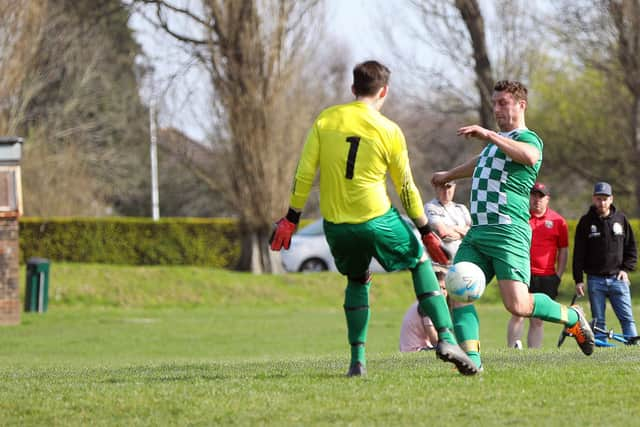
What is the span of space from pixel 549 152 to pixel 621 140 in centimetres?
271

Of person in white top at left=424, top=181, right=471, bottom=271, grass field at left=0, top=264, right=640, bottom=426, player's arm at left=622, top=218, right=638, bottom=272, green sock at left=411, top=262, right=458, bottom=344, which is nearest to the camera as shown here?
grass field at left=0, top=264, right=640, bottom=426

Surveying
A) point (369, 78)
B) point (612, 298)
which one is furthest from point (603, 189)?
point (369, 78)

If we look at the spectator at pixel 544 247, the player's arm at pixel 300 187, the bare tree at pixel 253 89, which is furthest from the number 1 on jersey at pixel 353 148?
the bare tree at pixel 253 89

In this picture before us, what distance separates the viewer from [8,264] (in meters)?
20.7

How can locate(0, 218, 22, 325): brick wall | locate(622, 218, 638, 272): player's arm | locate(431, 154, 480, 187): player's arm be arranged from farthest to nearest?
locate(0, 218, 22, 325): brick wall, locate(622, 218, 638, 272): player's arm, locate(431, 154, 480, 187): player's arm

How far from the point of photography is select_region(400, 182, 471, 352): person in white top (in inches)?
451

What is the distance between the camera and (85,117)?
50875 millimetres

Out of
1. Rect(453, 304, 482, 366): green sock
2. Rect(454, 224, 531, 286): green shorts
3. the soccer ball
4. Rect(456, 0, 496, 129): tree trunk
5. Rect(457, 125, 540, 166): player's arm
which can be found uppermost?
Rect(456, 0, 496, 129): tree trunk

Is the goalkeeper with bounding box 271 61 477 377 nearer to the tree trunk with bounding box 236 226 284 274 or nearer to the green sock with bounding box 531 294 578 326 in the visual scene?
the green sock with bounding box 531 294 578 326

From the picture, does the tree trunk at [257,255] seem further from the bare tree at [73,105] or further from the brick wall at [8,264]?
the brick wall at [8,264]

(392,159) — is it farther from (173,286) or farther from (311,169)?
(173,286)

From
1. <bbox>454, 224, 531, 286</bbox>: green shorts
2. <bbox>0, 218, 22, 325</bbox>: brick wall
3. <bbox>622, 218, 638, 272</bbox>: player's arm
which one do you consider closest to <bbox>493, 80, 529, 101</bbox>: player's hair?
<bbox>454, 224, 531, 286</bbox>: green shorts

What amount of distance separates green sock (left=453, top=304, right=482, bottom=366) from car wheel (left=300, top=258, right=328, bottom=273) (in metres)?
23.1

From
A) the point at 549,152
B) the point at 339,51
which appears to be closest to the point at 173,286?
the point at 549,152
